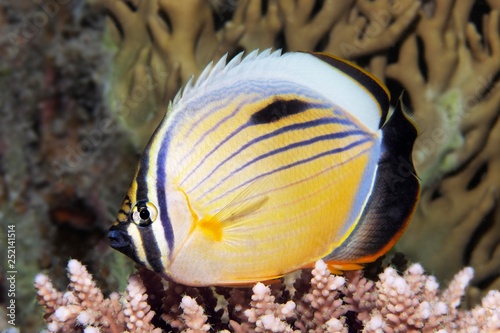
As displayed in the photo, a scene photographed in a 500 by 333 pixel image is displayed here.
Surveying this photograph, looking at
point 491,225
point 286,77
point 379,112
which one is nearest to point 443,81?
point 491,225

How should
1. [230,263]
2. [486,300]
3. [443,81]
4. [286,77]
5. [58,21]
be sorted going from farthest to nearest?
1. [58,21]
2. [443,81]
3. [486,300]
4. [286,77]
5. [230,263]

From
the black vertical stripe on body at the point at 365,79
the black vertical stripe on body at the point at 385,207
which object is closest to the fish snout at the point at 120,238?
the black vertical stripe on body at the point at 385,207

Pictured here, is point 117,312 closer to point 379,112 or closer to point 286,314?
point 286,314

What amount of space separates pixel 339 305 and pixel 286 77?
34.2 inches

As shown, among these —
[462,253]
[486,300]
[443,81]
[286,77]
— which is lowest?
[462,253]

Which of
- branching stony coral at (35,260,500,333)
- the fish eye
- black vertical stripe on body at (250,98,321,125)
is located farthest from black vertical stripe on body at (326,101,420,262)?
the fish eye

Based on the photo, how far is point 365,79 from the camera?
1.55 meters

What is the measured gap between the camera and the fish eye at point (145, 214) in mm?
1305

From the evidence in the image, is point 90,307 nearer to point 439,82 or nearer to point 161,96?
point 161,96

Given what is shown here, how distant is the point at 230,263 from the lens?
1353 mm

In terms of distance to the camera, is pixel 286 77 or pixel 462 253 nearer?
pixel 286 77

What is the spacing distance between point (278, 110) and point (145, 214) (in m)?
0.54

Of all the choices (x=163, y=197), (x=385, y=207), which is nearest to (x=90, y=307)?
(x=163, y=197)

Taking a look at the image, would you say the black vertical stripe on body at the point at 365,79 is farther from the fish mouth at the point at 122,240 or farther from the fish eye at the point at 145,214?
the fish mouth at the point at 122,240
